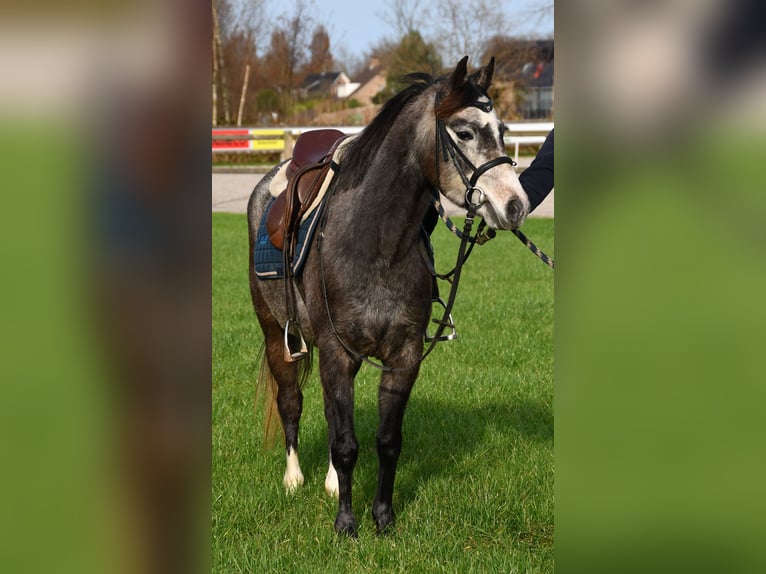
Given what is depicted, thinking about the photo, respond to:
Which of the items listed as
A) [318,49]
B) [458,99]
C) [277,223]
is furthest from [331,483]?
[318,49]

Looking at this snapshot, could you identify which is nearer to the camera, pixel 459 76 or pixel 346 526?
pixel 459 76

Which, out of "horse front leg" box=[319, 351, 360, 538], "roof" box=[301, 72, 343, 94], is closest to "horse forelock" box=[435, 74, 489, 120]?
"horse front leg" box=[319, 351, 360, 538]

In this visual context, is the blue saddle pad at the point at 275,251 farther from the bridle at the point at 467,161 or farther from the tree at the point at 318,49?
the tree at the point at 318,49

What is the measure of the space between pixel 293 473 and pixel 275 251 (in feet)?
4.25

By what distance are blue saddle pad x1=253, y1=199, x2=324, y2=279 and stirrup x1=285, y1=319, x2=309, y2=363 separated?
0.30m

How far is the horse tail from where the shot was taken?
5488mm

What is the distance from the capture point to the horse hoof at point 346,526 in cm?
415

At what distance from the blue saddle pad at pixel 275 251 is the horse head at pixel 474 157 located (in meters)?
0.81

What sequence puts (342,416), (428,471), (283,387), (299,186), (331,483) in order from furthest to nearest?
(283,387) < (428,471) < (331,483) < (299,186) < (342,416)

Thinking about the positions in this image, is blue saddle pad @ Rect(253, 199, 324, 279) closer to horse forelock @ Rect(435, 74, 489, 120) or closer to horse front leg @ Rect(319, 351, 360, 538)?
horse front leg @ Rect(319, 351, 360, 538)

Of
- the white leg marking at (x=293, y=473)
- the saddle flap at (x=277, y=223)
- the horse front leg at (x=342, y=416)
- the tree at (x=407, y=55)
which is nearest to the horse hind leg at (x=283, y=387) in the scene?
the white leg marking at (x=293, y=473)

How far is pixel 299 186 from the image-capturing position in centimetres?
466

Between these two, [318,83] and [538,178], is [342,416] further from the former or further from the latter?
[318,83]
